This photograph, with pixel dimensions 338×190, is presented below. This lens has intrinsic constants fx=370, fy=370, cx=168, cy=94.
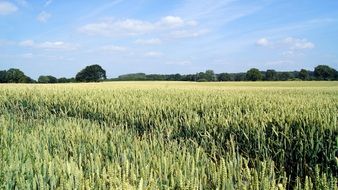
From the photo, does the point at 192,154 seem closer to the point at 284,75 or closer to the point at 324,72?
the point at 284,75

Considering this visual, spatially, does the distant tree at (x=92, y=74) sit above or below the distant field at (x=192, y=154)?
above

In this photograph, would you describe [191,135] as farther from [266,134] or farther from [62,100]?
[62,100]

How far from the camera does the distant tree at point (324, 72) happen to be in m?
80.1

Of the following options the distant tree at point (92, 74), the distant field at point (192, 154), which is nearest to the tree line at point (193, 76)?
the distant tree at point (92, 74)

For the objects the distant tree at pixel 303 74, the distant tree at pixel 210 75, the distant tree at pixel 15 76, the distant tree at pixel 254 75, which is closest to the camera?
the distant tree at pixel 15 76

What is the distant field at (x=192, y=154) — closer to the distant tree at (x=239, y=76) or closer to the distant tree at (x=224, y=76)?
the distant tree at (x=239, y=76)

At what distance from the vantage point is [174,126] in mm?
6453

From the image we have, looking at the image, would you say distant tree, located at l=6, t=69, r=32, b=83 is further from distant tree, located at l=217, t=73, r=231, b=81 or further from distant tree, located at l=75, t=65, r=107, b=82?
distant tree, located at l=217, t=73, r=231, b=81

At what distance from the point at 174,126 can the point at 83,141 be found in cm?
211

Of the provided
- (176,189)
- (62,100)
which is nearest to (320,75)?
(62,100)

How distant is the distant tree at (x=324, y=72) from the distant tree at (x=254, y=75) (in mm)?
12433

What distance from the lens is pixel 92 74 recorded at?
230 ft

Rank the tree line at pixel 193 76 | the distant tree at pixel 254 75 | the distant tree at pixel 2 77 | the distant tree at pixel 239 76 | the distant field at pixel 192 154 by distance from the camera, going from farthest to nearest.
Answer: the distant tree at pixel 254 75
the distant tree at pixel 239 76
the tree line at pixel 193 76
the distant tree at pixel 2 77
the distant field at pixel 192 154

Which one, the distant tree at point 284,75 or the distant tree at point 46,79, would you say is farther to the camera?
the distant tree at point 284,75
